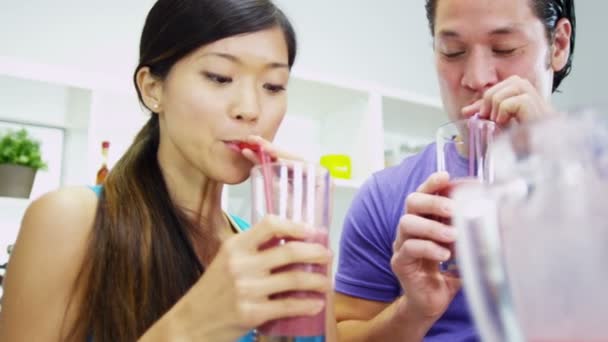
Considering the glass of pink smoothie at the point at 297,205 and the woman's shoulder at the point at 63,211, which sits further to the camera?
the woman's shoulder at the point at 63,211

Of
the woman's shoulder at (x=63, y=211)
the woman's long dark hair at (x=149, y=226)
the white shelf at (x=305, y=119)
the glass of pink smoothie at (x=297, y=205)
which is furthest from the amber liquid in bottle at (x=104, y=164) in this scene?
the glass of pink smoothie at (x=297, y=205)

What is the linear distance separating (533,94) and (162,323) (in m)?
0.55

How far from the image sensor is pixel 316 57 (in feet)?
8.27

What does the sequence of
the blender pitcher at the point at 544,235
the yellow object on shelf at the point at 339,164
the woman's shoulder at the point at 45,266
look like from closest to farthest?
the blender pitcher at the point at 544,235, the woman's shoulder at the point at 45,266, the yellow object on shelf at the point at 339,164

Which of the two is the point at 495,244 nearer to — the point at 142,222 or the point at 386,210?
the point at 142,222

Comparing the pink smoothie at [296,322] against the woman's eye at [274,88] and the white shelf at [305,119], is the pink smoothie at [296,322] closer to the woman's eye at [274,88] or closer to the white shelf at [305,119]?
the woman's eye at [274,88]

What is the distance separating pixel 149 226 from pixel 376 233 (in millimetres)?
475

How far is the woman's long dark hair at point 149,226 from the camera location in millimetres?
809

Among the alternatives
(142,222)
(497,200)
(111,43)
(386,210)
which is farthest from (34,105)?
(497,200)

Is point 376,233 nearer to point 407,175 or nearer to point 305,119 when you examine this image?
point 407,175

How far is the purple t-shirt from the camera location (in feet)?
3.60

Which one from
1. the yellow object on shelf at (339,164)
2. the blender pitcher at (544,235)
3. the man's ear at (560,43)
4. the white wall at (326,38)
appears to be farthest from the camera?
the yellow object on shelf at (339,164)

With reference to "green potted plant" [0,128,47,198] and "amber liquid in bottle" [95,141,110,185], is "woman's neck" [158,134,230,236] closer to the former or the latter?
"amber liquid in bottle" [95,141,110,185]

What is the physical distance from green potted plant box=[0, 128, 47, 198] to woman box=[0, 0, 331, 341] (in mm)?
750
